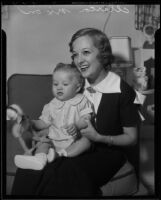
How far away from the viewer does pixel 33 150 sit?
155cm

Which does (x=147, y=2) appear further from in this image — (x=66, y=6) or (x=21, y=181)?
(x=21, y=181)

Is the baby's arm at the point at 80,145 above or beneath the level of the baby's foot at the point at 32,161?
above

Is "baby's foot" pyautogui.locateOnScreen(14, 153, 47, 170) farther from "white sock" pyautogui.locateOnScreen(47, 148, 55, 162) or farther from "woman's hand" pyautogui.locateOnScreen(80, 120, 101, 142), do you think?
"woman's hand" pyautogui.locateOnScreen(80, 120, 101, 142)

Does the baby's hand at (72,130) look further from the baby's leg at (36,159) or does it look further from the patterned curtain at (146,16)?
the patterned curtain at (146,16)

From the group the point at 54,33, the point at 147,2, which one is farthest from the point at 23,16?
the point at 147,2

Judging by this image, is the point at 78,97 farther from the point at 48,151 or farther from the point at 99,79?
the point at 48,151

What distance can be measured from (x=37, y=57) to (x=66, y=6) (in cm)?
26

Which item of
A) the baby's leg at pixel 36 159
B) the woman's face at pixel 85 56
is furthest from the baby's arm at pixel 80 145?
the woman's face at pixel 85 56

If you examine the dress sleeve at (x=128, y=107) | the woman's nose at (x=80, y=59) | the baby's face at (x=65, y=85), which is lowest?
the dress sleeve at (x=128, y=107)

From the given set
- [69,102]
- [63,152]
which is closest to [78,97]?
[69,102]

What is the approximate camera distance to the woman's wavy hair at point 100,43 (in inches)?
60.9

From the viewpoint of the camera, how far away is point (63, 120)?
1546 mm

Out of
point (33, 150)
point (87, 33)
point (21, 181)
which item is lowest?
point (21, 181)
